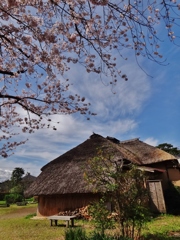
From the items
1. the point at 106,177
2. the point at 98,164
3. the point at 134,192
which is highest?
the point at 98,164

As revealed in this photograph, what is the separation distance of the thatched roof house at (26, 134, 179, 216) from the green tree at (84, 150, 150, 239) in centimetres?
428

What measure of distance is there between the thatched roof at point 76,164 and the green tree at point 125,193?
203 inches

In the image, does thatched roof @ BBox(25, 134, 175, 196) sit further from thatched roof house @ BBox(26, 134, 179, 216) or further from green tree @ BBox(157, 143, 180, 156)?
green tree @ BBox(157, 143, 180, 156)

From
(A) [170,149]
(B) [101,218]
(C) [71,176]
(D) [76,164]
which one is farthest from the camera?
(A) [170,149]

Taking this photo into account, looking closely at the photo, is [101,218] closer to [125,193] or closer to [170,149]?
[125,193]

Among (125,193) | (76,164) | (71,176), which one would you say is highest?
(76,164)

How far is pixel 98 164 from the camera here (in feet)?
19.6

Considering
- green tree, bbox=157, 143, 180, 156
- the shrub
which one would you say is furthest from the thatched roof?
green tree, bbox=157, 143, 180, 156

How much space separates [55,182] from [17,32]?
1084 cm

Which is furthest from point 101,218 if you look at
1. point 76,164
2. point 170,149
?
point 170,149

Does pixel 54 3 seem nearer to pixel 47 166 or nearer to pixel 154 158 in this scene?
pixel 47 166

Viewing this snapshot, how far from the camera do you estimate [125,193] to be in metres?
5.39

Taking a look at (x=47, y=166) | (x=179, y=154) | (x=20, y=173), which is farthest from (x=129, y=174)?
(x=20, y=173)

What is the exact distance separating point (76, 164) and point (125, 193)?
9.22 m
